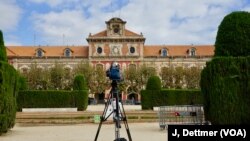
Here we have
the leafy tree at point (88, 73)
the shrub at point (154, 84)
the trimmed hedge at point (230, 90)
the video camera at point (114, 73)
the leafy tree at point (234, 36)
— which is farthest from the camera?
the leafy tree at point (88, 73)

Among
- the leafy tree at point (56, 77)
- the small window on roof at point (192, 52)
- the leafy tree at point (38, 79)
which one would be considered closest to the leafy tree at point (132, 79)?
the leafy tree at point (56, 77)

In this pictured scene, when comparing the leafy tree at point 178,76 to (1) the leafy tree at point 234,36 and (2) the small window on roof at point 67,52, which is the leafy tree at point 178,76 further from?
(1) the leafy tree at point 234,36

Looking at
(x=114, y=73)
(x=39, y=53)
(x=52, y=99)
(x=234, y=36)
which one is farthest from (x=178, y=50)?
(x=114, y=73)

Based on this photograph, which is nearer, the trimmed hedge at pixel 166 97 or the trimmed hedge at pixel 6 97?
the trimmed hedge at pixel 6 97

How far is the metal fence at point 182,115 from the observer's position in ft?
51.2

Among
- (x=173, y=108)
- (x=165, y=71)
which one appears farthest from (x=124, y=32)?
(x=173, y=108)

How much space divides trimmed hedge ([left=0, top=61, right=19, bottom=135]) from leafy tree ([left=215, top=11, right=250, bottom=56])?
7115mm

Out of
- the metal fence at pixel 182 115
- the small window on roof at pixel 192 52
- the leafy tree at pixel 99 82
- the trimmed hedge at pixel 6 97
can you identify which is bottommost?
the metal fence at pixel 182 115

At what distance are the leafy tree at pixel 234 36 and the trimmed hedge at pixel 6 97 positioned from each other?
23.3 ft

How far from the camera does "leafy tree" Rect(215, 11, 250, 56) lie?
1380 centimetres

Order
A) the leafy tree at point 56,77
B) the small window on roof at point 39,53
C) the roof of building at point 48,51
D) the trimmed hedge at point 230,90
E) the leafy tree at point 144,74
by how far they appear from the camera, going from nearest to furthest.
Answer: the trimmed hedge at point 230,90
the leafy tree at point 56,77
the leafy tree at point 144,74
the roof of building at point 48,51
the small window on roof at point 39,53

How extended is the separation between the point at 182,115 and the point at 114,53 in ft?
198

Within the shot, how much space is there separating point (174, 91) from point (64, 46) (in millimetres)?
45717

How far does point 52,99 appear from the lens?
3691cm
